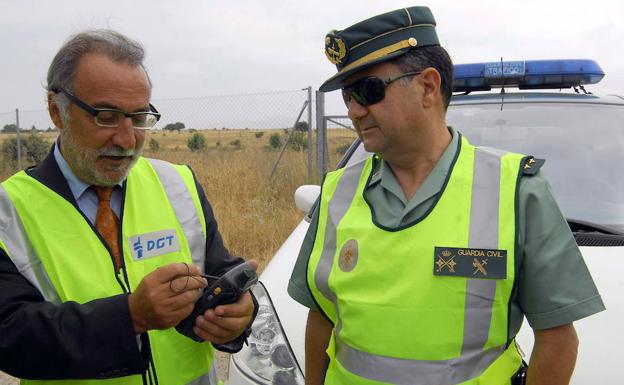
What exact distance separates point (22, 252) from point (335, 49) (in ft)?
3.22

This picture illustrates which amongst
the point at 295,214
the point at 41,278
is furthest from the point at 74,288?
the point at 295,214

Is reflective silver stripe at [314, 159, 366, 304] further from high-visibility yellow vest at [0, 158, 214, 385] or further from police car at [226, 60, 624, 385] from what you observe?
police car at [226, 60, 624, 385]

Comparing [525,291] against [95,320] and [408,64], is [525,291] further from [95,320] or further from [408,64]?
Answer: [95,320]

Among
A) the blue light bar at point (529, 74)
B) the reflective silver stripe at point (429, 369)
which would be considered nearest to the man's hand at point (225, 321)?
the reflective silver stripe at point (429, 369)

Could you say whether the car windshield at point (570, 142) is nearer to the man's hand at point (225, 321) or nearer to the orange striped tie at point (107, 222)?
the man's hand at point (225, 321)

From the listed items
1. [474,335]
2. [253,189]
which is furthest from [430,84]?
[253,189]

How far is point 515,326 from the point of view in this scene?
57.1 inches

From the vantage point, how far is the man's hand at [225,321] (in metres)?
1.57

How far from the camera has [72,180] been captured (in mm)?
1729

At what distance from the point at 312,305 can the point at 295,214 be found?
16.5 feet

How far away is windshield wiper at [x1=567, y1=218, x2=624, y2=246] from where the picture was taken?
225cm

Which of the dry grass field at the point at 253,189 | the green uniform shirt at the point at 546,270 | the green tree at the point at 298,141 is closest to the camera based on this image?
the green uniform shirt at the point at 546,270

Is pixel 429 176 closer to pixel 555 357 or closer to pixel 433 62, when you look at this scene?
pixel 433 62

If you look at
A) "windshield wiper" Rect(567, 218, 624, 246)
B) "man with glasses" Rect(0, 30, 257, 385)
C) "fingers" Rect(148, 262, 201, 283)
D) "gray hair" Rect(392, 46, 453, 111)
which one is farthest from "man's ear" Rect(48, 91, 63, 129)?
"windshield wiper" Rect(567, 218, 624, 246)
